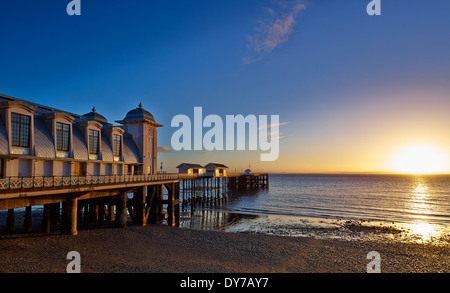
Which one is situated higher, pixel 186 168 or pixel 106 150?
pixel 106 150

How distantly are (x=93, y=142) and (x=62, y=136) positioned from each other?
3.48 m

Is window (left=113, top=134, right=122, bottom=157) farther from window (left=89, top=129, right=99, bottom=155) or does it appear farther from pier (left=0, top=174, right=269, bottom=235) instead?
pier (left=0, top=174, right=269, bottom=235)

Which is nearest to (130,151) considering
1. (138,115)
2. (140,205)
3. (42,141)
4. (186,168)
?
(138,115)

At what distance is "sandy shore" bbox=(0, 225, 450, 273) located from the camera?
508 inches

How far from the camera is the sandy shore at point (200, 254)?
12906 mm

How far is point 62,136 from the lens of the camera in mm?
19844

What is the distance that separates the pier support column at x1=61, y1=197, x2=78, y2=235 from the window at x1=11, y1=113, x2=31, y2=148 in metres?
4.67

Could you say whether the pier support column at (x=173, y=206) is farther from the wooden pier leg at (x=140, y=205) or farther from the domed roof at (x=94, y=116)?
the domed roof at (x=94, y=116)

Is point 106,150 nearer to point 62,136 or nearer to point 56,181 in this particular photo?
point 62,136
